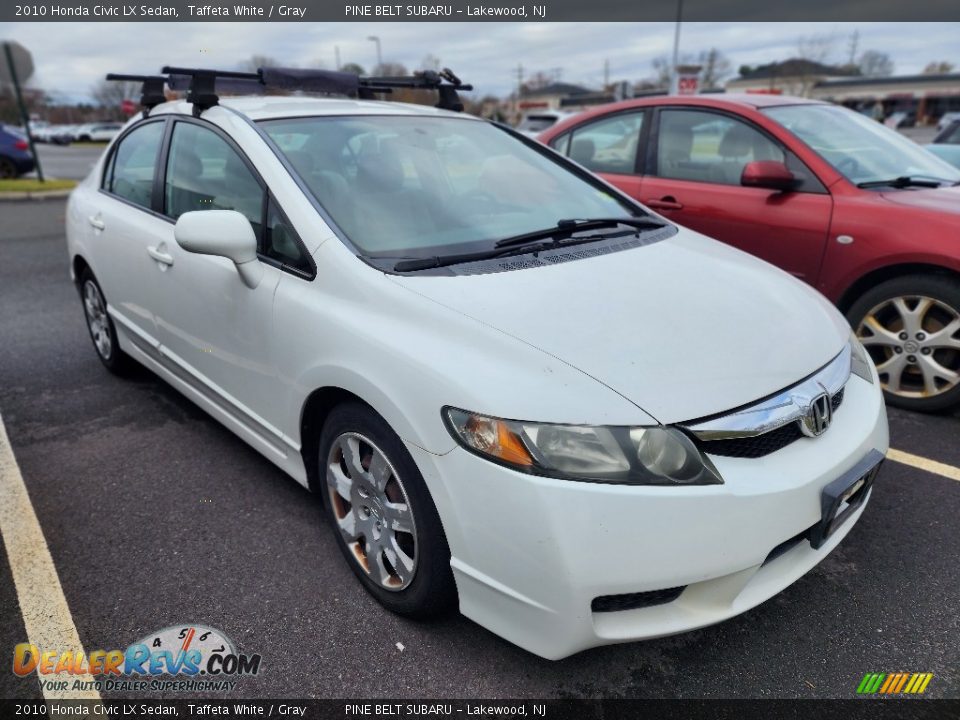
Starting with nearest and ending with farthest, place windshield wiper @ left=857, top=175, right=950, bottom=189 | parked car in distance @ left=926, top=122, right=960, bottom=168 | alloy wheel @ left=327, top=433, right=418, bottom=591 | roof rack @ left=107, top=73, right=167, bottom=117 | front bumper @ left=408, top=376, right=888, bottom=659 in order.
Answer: front bumper @ left=408, top=376, right=888, bottom=659 → alloy wheel @ left=327, top=433, right=418, bottom=591 → roof rack @ left=107, top=73, right=167, bottom=117 → windshield wiper @ left=857, top=175, right=950, bottom=189 → parked car in distance @ left=926, top=122, right=960, bottom=168

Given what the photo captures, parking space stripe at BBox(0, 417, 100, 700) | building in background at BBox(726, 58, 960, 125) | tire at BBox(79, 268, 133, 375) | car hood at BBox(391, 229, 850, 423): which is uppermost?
car hood at BBox(391, 229, 850, 423)

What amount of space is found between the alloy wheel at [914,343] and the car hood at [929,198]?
1.52ft

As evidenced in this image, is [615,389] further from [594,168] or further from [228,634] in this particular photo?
[594,168]

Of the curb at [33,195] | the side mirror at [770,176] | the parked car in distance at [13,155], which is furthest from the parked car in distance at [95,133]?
the side mirror at [770,176]

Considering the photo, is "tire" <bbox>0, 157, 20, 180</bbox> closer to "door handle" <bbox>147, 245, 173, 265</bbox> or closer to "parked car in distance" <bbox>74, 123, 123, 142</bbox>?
"door handle" <bbox>147, 245, 173, 265</bbox>

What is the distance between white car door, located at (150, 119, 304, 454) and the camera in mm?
2545

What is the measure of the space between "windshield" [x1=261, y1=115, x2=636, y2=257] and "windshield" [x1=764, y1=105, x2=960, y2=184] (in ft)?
5.52

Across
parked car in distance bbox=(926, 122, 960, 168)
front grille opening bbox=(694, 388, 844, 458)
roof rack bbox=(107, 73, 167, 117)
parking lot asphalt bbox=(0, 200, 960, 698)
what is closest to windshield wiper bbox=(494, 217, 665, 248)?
front grille opening bbox=(694, 388, 844, 458)

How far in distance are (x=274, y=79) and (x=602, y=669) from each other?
3019 mm

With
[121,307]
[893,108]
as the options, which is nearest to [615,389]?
[121,307]

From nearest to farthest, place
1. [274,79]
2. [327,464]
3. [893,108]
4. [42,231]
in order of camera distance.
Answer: [327,464] < [274,79] < [42,231] < [893,108]

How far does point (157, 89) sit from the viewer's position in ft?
12.0

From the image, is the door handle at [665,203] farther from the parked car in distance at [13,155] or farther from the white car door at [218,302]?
the parked car in distance at [13,155]

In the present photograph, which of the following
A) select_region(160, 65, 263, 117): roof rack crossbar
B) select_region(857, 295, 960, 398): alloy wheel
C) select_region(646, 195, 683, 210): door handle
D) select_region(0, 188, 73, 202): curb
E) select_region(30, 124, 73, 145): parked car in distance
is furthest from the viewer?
select_region(30, 124, 73, 145): parked car in distance
